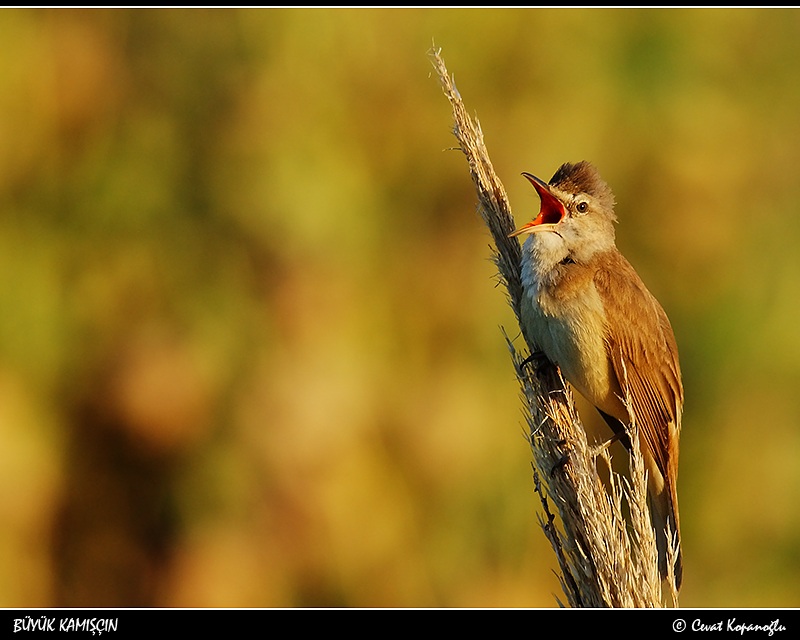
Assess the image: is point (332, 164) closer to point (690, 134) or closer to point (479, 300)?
point (479, 300)

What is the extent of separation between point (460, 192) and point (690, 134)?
2018 millimetres

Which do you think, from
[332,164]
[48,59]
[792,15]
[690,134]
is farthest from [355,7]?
[792,15]

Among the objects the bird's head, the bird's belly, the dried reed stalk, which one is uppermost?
the bird's head

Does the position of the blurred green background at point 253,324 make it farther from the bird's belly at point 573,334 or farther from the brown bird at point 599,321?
the bird's belly at point 573,334

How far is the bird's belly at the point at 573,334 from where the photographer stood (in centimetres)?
387

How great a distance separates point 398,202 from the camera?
6926 mm

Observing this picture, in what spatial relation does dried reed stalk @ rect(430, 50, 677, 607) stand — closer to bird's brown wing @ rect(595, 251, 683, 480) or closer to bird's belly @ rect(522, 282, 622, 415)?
bird's belly @ rect(522, 282, 622, 415)

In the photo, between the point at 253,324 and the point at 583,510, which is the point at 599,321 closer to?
the point at 583,510

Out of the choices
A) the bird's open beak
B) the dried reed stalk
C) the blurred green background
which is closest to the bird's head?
the bird's open beak

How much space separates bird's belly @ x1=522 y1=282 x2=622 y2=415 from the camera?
3.87m

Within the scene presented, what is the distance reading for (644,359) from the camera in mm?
4137

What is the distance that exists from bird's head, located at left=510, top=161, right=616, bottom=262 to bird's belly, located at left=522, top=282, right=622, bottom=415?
0.76ft

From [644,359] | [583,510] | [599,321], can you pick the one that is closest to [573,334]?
[599,321]

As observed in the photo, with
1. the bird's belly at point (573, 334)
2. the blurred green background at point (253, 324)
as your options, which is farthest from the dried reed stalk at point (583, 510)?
the blurred green background at point (253, 324)
